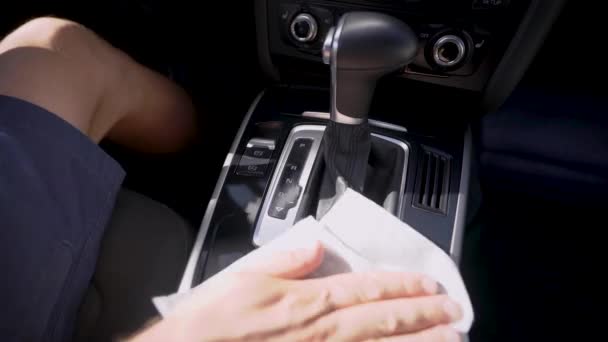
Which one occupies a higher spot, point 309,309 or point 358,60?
point 358,60

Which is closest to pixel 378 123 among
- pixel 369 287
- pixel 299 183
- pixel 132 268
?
pixel 299 183

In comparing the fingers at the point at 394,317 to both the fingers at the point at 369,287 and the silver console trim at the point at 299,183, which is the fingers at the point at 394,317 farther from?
the silver console trim at the point at 299,183

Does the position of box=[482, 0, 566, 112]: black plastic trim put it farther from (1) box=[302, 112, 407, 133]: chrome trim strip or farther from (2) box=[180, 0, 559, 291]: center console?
(1) box=[302, 112, 407, 133]: chrome trim strip

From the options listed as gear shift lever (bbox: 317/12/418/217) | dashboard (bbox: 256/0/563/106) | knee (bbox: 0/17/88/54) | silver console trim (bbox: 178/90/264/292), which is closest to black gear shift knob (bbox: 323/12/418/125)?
gear shift lever (bbox: 317/12/418/217)

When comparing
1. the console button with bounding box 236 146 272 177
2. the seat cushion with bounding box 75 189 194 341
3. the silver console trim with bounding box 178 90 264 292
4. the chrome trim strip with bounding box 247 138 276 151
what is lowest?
the seat cushion with bounding box 75 189 194 341

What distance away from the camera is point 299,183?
57 cm

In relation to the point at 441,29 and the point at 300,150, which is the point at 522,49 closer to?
the point at 441,29

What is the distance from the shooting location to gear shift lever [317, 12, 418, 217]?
1.38 feet

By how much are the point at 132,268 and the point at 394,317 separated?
0.34 metres

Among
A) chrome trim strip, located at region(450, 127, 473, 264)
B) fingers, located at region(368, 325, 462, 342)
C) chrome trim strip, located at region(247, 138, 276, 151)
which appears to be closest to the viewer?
fingers, located at region(368, 325, 462, 342)

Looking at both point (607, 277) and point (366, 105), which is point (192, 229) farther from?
point (607, 277)

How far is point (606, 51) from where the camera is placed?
0.92 meters

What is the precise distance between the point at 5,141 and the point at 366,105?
1.20ft

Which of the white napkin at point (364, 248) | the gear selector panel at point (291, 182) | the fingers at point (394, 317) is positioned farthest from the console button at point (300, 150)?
the fingers at point (394, 317)
